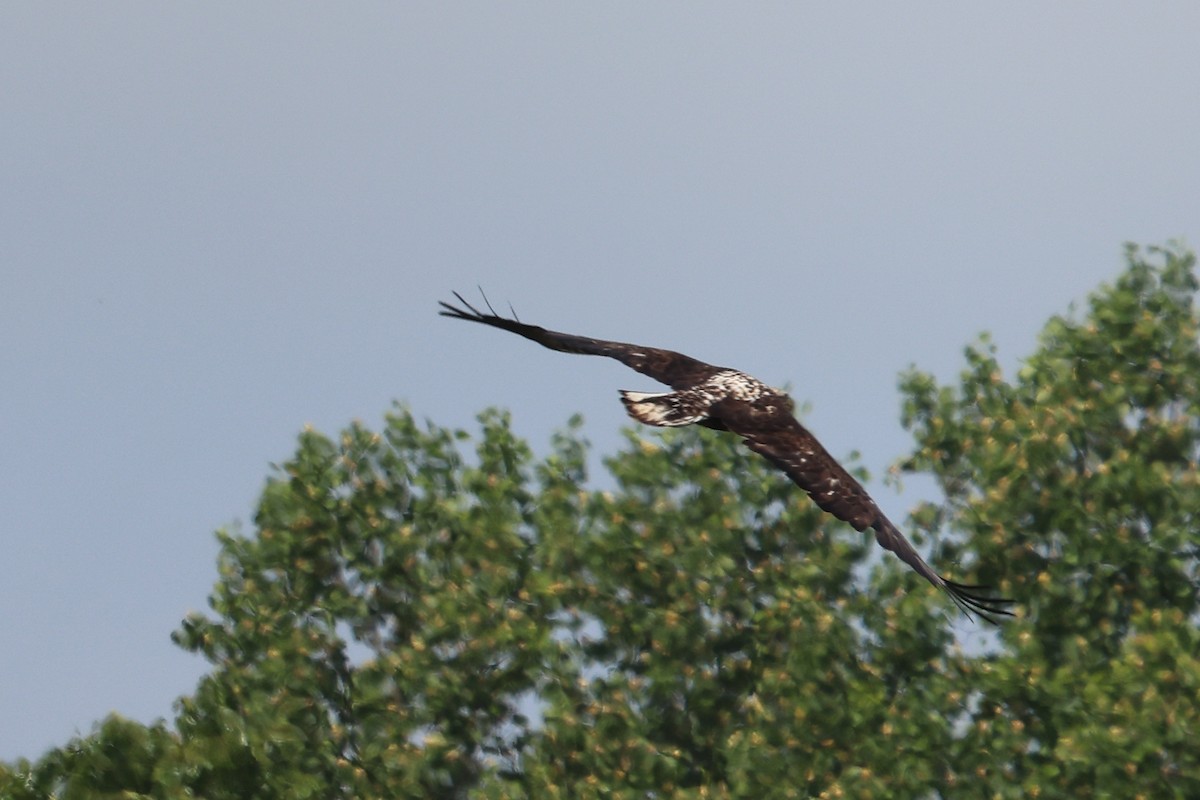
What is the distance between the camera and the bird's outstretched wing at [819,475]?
15.3m

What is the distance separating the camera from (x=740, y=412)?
666 inches

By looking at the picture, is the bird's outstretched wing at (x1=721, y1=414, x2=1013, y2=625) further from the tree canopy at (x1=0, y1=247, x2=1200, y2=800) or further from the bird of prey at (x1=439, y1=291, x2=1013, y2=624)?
the tree canopy at (x1=0, y1=247, x2=1200, y2=800)

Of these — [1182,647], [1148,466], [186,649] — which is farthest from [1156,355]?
[186,649]

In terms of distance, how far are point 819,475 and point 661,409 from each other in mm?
1387

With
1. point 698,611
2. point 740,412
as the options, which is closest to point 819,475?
point 740,412

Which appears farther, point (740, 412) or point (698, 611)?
point (698, 611)

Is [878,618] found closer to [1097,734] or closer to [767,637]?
[767,637]

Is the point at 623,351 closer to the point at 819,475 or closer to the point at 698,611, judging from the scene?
the point at 819,475

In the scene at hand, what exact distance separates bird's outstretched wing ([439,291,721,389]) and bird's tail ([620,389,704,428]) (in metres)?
0.63

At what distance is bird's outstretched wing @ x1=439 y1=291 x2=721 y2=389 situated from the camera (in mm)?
17234

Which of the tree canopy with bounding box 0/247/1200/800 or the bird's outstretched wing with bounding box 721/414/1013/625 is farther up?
the tree canopy with bounding box 0/247/1200/800

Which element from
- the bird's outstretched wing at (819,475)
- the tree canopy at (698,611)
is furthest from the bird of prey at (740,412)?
the tree canopy at (698,611)

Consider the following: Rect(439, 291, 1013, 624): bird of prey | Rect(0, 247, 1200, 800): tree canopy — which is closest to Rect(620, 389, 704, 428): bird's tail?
Rect(439, 291, 1013, 624): bird of prey

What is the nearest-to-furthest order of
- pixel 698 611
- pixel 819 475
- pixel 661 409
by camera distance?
1. pixel 819 475
2. pixel 661 409
3. pixel 698 611
